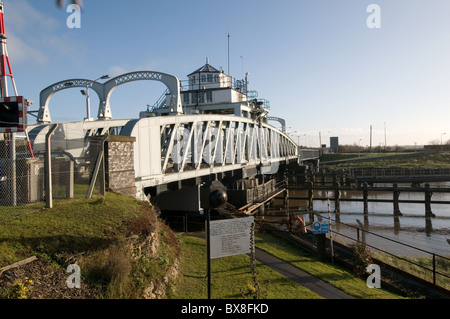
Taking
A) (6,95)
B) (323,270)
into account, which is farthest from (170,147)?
(323,270)

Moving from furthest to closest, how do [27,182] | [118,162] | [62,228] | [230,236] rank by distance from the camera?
1. [118,162]
2. [27,182]
3. [62,228]
4. [230,236]

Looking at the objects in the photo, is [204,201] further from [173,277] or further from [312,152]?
[312,152]

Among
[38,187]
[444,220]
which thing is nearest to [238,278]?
[38,187]

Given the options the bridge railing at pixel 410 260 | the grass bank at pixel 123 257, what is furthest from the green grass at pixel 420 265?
the grass bank at pixel 123 257

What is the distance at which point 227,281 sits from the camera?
8164mm

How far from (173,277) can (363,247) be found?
6.49 metres

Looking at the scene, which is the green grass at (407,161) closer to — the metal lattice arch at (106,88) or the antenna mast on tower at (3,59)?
the metal lattice arch at (106,88)

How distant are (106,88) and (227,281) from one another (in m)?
12.8

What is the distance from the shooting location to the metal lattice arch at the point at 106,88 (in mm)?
15844

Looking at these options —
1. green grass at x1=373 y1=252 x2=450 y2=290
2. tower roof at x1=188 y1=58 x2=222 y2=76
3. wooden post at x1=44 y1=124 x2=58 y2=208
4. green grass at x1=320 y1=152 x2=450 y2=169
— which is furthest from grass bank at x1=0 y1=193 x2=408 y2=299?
green grass at x1=320 y1=152 x2=450 y2=169

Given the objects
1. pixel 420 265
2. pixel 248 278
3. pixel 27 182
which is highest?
pixel 27 182

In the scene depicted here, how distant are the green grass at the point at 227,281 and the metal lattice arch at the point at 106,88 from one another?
335 inches

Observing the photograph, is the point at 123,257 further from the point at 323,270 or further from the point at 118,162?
the point at 323,270

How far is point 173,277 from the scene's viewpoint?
7.71 metres
